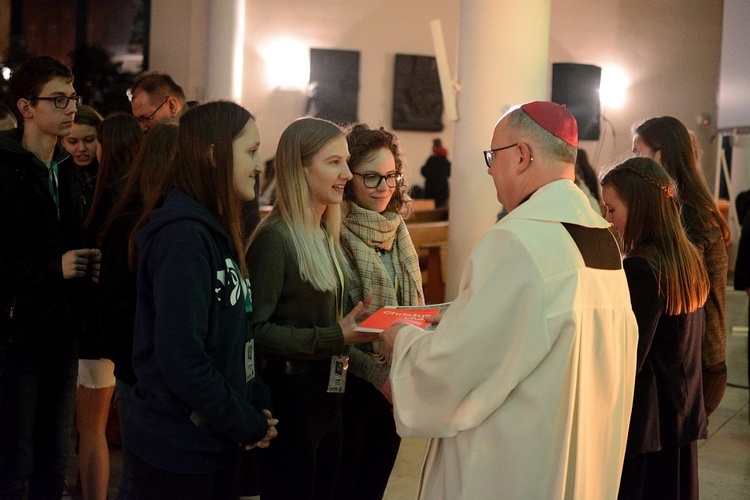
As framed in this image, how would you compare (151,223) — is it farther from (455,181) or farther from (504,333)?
(455,181)

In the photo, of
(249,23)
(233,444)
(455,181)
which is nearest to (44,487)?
(233,444)

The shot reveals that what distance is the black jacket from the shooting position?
2723mm

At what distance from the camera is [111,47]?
39.5 feet

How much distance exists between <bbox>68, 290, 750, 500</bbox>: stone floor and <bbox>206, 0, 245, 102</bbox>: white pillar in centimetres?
692

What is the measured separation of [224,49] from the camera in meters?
10.7

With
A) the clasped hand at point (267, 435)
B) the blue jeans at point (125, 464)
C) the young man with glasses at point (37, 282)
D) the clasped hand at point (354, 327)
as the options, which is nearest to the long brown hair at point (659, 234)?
the clasped hand at point (354, 327)

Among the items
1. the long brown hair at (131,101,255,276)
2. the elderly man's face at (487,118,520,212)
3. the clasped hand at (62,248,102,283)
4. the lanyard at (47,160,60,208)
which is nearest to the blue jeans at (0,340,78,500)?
the clasped hand at (62,248,102,283)

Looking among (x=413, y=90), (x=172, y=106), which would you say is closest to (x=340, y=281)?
(x=172, y=106)

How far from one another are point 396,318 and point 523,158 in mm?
580

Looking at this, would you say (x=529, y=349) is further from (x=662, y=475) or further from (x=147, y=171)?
(x=147, y=171)

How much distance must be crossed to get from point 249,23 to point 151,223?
10.4 meters

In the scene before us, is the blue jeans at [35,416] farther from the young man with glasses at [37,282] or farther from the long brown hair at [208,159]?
the long brown hair at [208,159]

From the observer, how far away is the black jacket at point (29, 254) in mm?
2723

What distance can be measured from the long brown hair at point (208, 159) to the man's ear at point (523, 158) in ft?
2.34
